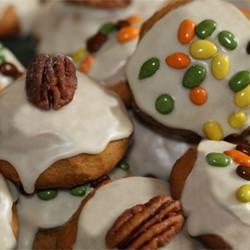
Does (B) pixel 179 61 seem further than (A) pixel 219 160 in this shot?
Yes

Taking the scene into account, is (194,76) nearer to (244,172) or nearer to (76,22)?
(244,172)

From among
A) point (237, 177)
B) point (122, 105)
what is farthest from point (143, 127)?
point (237, 177)

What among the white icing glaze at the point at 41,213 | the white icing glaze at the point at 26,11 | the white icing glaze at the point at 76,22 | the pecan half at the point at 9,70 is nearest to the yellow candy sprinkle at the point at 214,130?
the white icing glaze at the point at 41,213

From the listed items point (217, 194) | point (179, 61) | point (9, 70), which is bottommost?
point (9, 70)

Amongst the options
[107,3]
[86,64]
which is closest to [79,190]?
[86,64]

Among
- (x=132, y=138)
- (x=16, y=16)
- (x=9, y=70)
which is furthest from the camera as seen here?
(x=16, y=16)

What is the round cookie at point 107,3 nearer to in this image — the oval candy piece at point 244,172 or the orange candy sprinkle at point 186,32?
the orange candy sprinkle at point 186,32

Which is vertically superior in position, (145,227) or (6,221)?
(145,227)

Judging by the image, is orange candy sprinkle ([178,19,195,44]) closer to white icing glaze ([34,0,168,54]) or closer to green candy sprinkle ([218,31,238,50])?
green candy sprinkle ([218,31,238,50])
